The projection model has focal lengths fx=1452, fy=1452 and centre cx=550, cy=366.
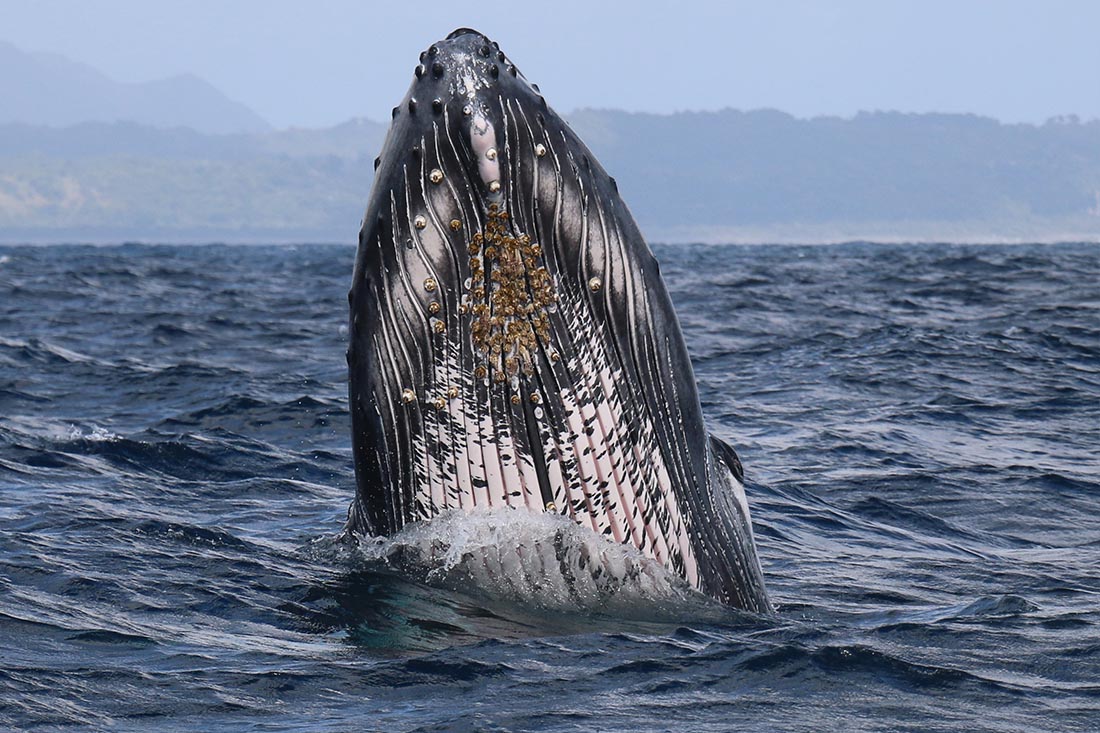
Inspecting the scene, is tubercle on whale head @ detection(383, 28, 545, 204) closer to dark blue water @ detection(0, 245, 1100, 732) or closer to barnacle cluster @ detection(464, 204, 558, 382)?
barnacle cluster @ detection(464, 204, 558, 382)

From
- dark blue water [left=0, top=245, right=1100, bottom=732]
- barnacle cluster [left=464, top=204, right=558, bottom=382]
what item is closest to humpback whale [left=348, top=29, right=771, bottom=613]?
barnacle cluster [left=464, top=204, right=558, bottom=382]

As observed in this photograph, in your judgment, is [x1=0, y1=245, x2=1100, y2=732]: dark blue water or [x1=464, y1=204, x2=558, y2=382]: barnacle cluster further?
[x1=464, y1=204, x2=558, y2=382]: barnacle cluster

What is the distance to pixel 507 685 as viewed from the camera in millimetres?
6398

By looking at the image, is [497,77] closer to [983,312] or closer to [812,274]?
[983,312]

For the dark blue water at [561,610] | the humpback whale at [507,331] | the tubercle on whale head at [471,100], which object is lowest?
the dark blue water at [561,610]

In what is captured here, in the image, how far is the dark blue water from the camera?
629cm

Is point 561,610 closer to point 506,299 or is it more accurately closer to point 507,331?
point 507,331

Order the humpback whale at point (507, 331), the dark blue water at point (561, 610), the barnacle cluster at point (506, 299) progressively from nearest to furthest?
1. the dark blue water at point (561, 610)
2. the humpback whale at point (507, 331)
3. the barnacle cluster at point (506, 299)

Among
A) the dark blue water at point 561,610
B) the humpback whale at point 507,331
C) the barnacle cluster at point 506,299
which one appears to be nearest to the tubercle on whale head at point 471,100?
the humpback whale at point 507,331

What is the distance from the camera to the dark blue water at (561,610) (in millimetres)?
6285

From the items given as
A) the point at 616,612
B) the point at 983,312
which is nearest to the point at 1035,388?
the point at 983,312

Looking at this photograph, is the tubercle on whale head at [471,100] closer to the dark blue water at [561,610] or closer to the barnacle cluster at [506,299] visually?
the barnacle cluster at [506,299]

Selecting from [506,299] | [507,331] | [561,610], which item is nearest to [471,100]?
[506,299]

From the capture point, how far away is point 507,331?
6.64m
